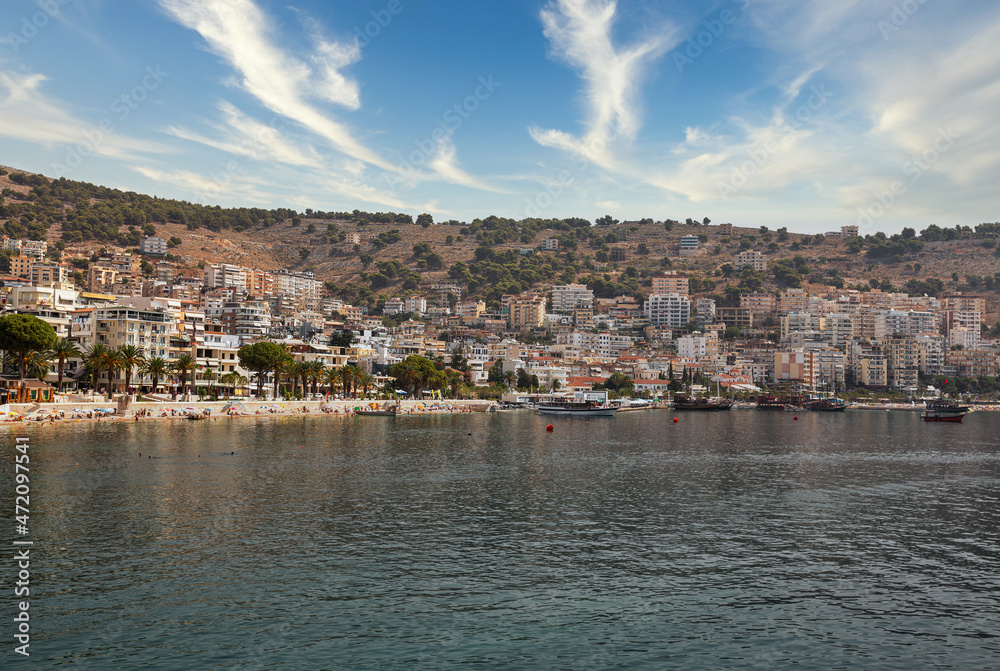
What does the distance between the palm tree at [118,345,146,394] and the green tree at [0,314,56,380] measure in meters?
8.59

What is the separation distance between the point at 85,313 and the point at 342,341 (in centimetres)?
5083

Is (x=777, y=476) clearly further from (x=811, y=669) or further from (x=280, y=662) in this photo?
(x=280, y=662)

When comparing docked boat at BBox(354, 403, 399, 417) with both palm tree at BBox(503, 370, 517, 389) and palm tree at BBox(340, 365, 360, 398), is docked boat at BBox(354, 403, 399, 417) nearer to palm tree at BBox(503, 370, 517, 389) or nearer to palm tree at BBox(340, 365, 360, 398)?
palm tree at BBox(340, 365, 360, 398)

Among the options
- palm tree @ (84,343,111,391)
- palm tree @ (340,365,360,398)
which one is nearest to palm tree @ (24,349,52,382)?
palm tree @ (84,343,111,391)

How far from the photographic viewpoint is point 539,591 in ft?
72.9

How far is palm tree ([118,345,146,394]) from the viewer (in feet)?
284

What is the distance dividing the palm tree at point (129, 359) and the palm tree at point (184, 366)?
183 inches

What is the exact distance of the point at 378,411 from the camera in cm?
11062

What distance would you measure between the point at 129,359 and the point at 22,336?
12397 mm

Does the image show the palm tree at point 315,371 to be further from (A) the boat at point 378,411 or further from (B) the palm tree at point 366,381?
(A) the boat at point 378,411

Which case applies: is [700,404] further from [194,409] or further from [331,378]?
[194,409]

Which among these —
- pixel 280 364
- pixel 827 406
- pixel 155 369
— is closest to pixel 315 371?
pixel 280 364

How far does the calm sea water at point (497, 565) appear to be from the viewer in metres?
17.9

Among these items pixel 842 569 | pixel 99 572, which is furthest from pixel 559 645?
pixel 99 572
